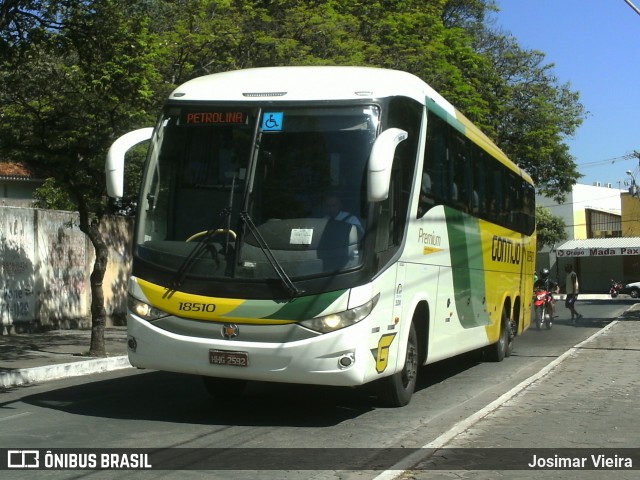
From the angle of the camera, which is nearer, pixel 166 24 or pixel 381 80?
pixel 381 80

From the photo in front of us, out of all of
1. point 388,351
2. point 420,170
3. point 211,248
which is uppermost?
point 420,170

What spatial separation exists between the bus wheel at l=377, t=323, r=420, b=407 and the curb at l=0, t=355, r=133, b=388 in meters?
4.97

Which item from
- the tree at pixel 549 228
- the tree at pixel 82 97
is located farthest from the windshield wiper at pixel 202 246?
the tree at pixel 549 228

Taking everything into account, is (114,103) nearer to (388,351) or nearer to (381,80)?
(381,80)

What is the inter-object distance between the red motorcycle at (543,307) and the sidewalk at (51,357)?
11.4 metres

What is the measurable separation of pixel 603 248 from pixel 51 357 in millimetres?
51385

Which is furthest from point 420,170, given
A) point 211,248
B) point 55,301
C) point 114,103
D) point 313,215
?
point 55,301

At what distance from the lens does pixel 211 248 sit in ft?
26.5

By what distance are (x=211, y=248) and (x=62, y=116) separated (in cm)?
630

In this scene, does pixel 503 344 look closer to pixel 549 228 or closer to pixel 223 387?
pixel 223 387

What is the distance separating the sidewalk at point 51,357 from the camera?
1164cm

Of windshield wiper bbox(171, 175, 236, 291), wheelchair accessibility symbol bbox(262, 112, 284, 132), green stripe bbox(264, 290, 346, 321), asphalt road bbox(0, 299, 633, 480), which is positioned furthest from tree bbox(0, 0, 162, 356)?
green stripe bbox(264, 290, 346, 321)

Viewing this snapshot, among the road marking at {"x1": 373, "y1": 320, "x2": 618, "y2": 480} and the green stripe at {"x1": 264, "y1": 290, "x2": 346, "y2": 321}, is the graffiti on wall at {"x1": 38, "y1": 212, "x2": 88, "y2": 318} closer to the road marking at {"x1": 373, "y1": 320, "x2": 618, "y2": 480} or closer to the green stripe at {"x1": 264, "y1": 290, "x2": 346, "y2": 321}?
the road marking at {"x1": 373, "y1": 320, "x2": 618, "y2": 480}

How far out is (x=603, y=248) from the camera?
194 feet
